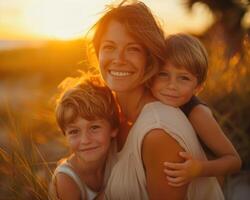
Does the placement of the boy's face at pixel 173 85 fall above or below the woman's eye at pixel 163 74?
below

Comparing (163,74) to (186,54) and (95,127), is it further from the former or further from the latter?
(95,127)

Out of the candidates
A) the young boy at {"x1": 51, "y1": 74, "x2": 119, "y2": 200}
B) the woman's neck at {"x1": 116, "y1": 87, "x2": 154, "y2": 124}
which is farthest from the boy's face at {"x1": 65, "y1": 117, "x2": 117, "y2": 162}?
the woman's neck at {"x1": 116, "y1": 87, "x2": 154, "y2": 124}

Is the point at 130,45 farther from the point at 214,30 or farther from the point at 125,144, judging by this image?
the point at 214,30

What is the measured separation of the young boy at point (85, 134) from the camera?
353 cm

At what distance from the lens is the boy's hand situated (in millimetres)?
3039

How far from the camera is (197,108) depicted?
3520 millimetres

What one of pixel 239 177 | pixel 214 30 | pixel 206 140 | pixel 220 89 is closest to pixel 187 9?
pixel 214 30

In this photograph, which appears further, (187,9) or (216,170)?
(187,9)

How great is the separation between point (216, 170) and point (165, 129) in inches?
20.7

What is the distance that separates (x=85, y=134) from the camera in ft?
11.5

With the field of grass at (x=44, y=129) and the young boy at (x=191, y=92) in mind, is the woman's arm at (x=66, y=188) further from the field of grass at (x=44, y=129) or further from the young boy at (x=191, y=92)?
the young boy at (x=191, y=92)

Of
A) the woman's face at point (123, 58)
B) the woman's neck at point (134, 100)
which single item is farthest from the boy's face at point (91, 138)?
the woman's face at point (123, 58)

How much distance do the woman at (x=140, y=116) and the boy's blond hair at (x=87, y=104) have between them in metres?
0.07

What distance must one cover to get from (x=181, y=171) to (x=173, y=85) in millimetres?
563
